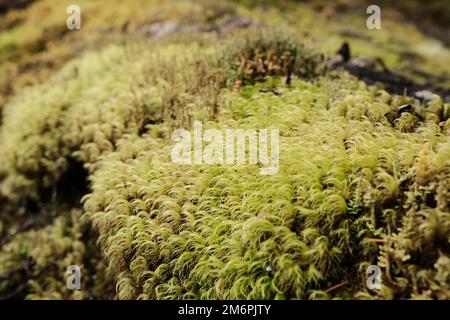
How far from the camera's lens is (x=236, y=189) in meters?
Result: 4.82

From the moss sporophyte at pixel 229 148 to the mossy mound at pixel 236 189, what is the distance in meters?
0.12

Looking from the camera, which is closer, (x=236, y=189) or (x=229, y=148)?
(x=236, y=189)

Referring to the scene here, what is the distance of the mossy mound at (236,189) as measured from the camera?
4117mm

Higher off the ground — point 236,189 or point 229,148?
point 229,148

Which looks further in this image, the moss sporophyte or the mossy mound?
the moss sporophyte

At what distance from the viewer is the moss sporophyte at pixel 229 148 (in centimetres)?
508

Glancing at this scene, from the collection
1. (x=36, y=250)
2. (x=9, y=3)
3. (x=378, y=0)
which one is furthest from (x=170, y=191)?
(x=378, y=0)

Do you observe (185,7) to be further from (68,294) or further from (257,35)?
(68,294)

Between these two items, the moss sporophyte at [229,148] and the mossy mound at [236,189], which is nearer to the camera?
the mossy mound at [236,189]

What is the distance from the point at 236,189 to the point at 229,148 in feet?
2.43

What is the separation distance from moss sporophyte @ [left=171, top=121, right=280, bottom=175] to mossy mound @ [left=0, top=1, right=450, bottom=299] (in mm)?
120

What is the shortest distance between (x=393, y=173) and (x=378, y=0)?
27639 millimetres

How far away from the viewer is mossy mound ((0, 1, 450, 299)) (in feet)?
13.5

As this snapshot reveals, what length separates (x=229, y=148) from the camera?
5.39m
